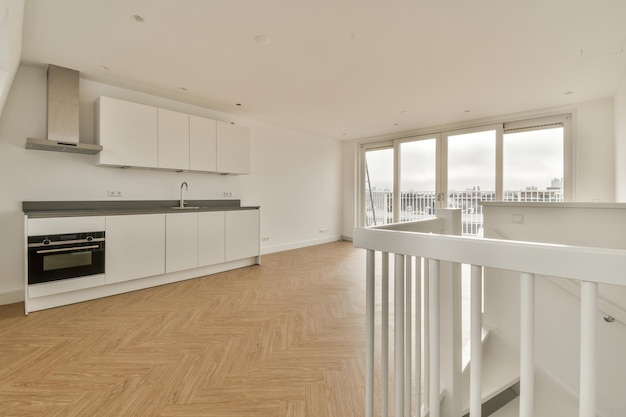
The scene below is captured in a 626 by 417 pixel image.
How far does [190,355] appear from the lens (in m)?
2.02

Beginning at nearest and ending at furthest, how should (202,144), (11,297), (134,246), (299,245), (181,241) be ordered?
1. (11,297)
2. (134,246)
3. (181,241)
4. (202,144)
5. (299,245)

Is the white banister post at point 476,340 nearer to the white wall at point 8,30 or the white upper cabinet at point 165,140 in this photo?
the white wall at point 8,30

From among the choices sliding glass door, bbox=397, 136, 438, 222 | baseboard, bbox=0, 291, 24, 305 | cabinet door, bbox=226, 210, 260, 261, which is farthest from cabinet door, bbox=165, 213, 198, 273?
sliding glass door, bbox=397, 136, 438, 222

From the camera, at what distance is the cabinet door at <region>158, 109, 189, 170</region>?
3787 millimetres

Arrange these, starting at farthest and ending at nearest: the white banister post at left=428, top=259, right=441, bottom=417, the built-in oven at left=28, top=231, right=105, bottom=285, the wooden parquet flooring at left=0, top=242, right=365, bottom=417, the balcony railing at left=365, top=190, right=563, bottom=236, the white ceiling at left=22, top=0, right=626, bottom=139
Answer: the balcony railing at left=365, top=190, right=563, bottom=236 < the built-in oven at left=28, top=231, right=105, bottom=285 < the white ceiling at left=22, top=0, right=626, bottom=139 < the wooden parquet flooring at left=0, top=242, right=365, bottom=417 < the white banister post at left=428, top=259, right=441, bottom=417

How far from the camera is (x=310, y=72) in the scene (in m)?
3.29

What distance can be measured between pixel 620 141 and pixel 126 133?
6.26 metres

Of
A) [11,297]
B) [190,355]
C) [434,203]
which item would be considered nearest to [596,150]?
[434,203]

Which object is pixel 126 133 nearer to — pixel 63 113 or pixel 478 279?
pixel 63 113

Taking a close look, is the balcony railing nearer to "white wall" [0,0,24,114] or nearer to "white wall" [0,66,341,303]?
"white wall" [0,66,341,303]

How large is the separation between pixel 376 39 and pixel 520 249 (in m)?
2.58

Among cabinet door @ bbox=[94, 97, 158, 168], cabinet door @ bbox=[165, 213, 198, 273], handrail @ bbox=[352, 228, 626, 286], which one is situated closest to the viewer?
handrail @ bbox=[352, 228, 626, 286]

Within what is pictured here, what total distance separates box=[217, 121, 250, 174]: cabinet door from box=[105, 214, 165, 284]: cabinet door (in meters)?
1.32

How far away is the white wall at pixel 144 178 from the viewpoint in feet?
10.1
